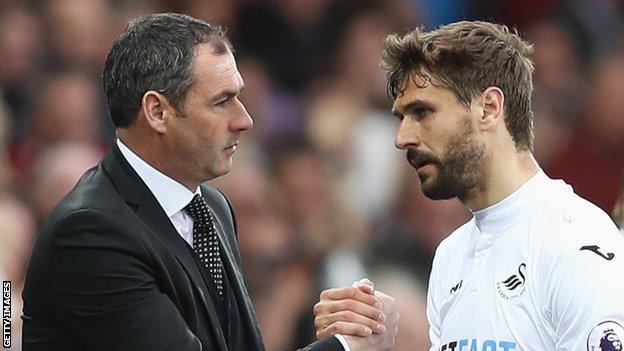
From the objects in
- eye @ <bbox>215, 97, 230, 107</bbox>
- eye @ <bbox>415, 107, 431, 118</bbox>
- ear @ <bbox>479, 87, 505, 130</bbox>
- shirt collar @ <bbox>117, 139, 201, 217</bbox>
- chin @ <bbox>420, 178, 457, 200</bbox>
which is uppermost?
ear @ <bbox>479, 87, 505, 130</bbox>

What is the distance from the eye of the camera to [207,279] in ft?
9.77

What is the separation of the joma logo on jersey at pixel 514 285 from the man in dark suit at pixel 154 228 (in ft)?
1.35

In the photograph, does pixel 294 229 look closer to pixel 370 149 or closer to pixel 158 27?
pixel 370 149

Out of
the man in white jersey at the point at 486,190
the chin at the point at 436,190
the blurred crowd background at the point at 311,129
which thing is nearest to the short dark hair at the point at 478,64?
the man in white jersey at the point at 486,190

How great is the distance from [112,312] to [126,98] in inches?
23.2

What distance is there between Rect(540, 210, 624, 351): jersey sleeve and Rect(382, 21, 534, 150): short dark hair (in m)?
0.38

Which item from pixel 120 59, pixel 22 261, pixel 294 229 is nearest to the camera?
pixel 120 59

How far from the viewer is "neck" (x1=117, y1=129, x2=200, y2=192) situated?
3.00 m

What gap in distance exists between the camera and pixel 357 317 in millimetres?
3080

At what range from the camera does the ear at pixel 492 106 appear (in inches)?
121

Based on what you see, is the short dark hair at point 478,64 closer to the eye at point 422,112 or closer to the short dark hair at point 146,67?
the eye at point 422,112

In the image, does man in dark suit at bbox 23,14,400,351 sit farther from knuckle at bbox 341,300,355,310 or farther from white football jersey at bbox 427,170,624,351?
white football jersey at bbox 427,170,624,351

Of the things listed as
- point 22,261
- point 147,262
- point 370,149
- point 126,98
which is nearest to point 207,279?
point 147,262

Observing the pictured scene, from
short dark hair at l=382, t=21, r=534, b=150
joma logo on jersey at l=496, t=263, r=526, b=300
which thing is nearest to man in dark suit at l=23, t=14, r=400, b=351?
joma logo on jersey at l=496, t=263, r=526, b=300
